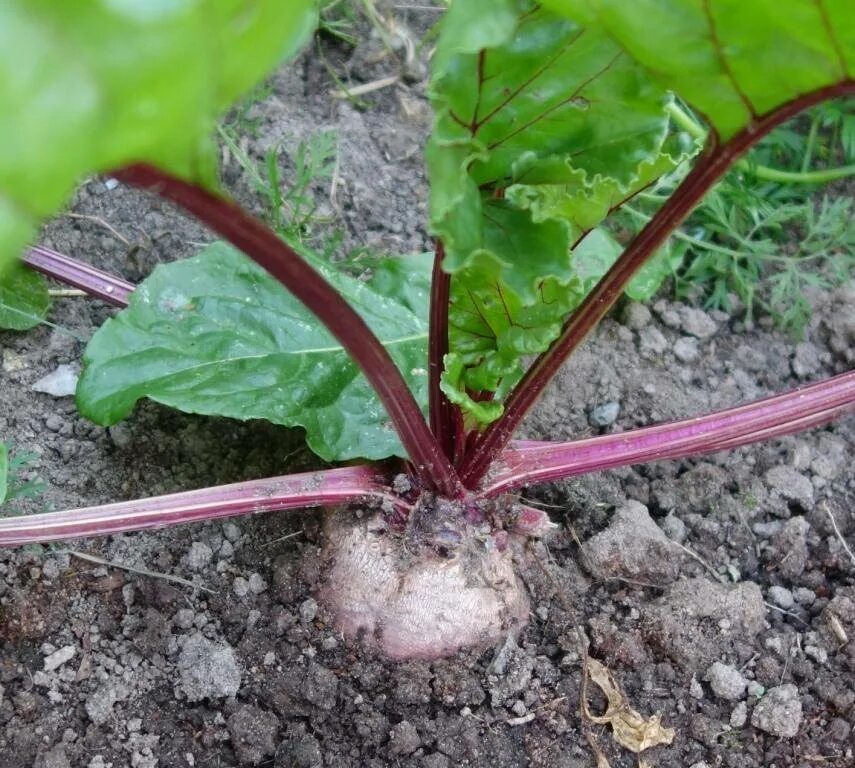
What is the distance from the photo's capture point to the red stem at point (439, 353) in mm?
1184

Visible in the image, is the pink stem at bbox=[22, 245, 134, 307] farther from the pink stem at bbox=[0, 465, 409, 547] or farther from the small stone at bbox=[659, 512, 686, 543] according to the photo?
the small stone at bbox=[659, 512, 686, 543]

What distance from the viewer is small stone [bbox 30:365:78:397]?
64.1 inches

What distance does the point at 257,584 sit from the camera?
4.90 ft

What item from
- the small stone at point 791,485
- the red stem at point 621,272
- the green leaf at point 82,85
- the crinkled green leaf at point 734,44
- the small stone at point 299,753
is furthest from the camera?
the small stone at point 791,485

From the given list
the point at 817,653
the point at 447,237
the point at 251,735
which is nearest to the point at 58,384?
the point at 251,735

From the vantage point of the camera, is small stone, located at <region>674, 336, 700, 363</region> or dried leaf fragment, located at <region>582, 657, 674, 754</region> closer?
dried leaf fragment, located at <region>582, 657, 674, 754</region>

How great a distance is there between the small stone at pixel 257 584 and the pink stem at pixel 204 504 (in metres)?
0.22

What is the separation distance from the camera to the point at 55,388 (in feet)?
5.35

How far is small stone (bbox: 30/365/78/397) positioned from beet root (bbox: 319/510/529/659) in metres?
0.58

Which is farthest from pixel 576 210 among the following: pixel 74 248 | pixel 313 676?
pixel 74 248

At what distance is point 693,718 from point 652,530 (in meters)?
0.32

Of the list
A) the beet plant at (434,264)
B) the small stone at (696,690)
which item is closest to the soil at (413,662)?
the small stone at (696,690)

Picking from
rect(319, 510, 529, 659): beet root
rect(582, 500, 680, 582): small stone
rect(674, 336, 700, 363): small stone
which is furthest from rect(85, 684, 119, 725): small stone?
rect(674, 336, 700, 363): small stone

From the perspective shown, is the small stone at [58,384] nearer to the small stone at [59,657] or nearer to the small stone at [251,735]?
the small stone at [59,657]
